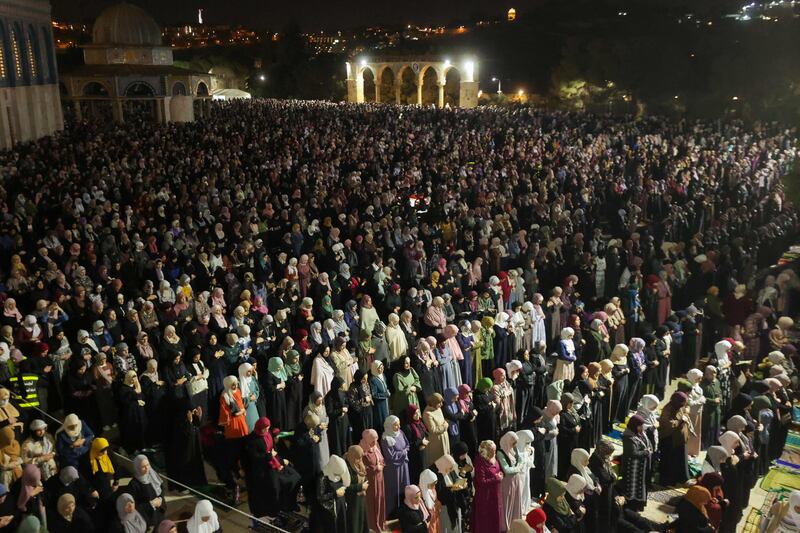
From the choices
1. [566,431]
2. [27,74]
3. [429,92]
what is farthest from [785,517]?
[429,92]

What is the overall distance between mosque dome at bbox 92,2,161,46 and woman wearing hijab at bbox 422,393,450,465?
41473 mm

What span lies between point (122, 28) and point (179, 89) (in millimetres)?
6048

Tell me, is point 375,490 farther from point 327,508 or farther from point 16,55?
point 16,55

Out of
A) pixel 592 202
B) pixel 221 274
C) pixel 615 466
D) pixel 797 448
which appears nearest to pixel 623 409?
pixel 615 466

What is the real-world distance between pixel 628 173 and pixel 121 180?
13.1 meters

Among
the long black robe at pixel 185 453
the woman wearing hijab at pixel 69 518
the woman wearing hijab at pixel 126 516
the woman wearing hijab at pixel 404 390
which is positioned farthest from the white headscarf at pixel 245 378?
the woman wearing hijab at pixel 69 518

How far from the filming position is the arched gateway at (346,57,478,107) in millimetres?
58875

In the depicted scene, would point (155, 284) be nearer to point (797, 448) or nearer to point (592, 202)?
point (797, 448)

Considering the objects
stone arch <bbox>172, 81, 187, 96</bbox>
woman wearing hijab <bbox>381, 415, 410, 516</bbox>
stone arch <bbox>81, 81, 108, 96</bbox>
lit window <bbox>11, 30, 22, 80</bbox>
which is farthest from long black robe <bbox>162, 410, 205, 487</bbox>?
stone arch <bbox>172, 81, 187, 96</bbox>

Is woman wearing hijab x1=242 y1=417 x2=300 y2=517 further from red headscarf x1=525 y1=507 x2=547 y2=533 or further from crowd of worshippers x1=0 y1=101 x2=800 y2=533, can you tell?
red headscarf x1=525 y1=507 x2=547 y2=533

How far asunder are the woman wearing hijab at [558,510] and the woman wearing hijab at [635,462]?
3.61 ft

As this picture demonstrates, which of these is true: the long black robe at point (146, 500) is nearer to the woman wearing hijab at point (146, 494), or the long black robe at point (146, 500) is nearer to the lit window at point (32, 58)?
the woman wearing hijab at point (146, 494)

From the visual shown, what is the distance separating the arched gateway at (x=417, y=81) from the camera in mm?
58875

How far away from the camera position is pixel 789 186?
13.1 meters
